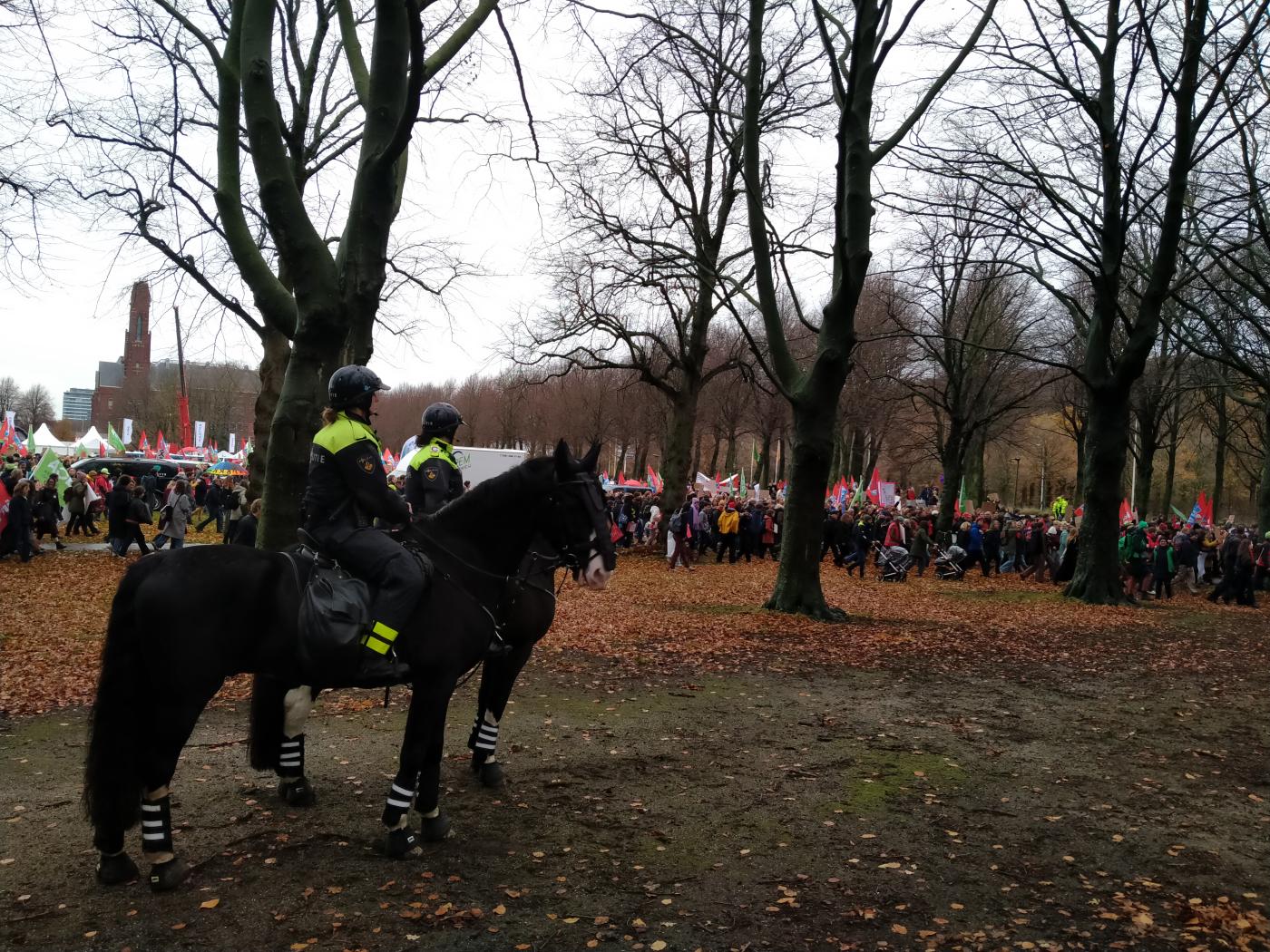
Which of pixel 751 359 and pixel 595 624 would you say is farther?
pixel 751 359

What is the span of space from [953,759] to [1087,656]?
6.62 metres

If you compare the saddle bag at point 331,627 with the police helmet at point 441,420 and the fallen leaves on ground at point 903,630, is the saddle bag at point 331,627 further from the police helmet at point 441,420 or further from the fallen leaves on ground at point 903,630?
the fallen leaves on ground at point 903,630

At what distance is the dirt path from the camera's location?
4.29 m

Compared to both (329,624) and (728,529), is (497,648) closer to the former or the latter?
(329,624)

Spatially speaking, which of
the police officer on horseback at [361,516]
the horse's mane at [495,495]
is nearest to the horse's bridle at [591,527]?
the horse's mane at [495,495]

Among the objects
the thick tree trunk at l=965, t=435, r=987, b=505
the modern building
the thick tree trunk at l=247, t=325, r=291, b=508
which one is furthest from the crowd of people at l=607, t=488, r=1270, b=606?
the modern building

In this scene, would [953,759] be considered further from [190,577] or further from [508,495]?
[190,577]

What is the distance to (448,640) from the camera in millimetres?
5250

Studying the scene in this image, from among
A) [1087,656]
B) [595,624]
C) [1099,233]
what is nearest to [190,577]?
[595,624]

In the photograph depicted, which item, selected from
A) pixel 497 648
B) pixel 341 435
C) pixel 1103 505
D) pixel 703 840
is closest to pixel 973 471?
pixel 1103 505

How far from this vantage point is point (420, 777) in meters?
5.25

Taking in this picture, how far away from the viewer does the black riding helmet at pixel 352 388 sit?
17.6 feet

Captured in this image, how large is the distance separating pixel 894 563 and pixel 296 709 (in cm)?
2138

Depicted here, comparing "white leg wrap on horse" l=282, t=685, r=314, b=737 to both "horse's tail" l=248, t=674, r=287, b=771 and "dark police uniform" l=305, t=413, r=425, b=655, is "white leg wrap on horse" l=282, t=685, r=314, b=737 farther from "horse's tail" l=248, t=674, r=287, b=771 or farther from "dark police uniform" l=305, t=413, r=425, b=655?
"dark police uniform" l=305, t=413, r=425, b=655
